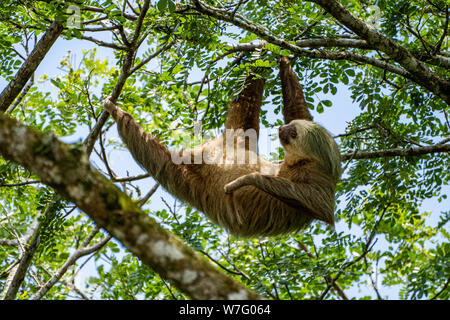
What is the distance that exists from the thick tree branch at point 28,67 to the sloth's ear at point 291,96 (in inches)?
127

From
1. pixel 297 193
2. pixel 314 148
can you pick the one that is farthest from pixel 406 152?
pixel 297 193

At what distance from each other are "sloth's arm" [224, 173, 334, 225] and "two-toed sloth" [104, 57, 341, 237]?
0.02 m

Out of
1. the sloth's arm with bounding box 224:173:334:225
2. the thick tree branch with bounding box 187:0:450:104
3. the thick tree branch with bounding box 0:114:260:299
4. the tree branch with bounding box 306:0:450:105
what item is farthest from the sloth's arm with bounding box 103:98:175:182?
the thick tree branch with bounding box 0:114:260:299

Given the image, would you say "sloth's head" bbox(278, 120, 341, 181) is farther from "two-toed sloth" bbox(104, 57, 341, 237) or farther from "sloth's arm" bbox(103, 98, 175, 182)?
"sloth's arm" bbox(103, 98, 175, 182)

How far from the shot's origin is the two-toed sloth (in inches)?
236

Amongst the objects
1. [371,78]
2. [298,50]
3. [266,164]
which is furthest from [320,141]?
[371,78]

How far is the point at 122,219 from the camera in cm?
263

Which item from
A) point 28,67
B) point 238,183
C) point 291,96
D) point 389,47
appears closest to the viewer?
point 238,183

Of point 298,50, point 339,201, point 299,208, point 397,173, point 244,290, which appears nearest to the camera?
point 244,290

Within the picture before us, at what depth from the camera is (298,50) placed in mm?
5285

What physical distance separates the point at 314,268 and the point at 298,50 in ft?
10.4

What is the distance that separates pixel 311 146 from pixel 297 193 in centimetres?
86

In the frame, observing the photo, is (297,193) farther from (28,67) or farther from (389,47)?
(28,67)
